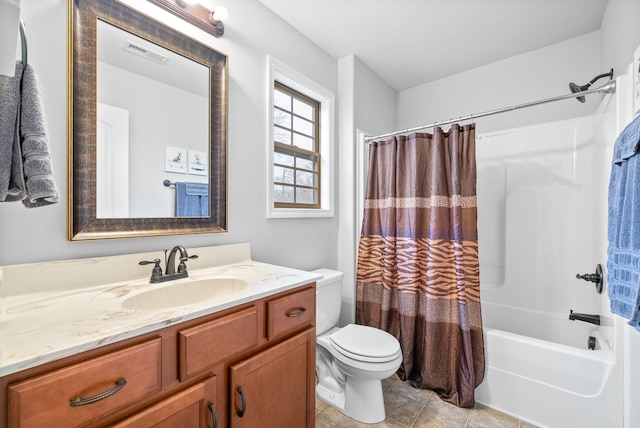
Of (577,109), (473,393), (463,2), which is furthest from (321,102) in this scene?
(473,393)

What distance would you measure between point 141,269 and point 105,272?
13cm

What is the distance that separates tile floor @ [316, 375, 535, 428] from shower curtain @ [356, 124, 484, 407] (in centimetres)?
7

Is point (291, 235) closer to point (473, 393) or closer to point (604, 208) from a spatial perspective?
point (473, 393)

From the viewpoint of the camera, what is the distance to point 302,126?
214 cm

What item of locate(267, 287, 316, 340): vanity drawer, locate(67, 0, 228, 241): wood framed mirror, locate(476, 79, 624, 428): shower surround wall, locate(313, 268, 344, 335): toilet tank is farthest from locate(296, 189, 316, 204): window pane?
locate(476, 79, 624, 428): shower surround wall

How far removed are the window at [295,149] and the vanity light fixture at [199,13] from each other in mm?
495

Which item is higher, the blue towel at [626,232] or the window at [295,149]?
the window at [295,149]

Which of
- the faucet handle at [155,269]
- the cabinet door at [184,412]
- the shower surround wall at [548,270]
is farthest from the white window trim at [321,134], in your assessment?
the shower surround wall at [548,270]

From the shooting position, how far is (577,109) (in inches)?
82.3

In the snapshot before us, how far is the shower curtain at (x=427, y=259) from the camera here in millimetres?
1723

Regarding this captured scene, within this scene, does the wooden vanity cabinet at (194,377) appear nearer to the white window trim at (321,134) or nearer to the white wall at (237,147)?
the white wall at (237,147)

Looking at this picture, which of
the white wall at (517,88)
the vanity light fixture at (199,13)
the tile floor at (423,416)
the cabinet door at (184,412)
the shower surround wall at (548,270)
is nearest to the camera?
the cabinet door at (184,412)

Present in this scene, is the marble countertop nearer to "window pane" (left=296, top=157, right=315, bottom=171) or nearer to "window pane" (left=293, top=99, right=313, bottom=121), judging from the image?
"window pane" (left=296, top=157, right=315, bottom=171)

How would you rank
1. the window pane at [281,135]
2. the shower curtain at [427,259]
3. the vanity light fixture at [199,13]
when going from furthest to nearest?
the window pane at [281,135] < the shower curtain at [427,259] < the vanity light fixture at [199,13]
